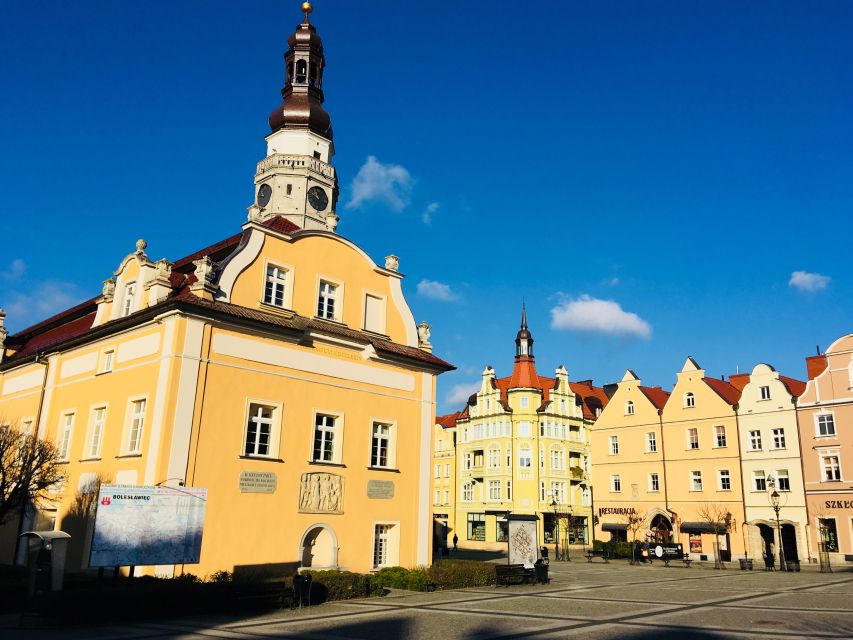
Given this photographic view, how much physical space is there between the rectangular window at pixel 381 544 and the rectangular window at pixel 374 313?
8.07 metres

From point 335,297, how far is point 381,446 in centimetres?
635

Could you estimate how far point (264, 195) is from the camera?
38.0 m

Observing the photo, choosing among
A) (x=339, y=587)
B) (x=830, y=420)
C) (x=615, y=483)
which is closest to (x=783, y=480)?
(x=830, y=420)

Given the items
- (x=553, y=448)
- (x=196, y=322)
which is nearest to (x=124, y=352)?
(x=196, y=322)

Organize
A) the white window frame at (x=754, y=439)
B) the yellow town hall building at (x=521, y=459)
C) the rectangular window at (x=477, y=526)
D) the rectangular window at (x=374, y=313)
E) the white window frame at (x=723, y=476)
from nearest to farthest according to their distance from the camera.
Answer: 1. the rectangular window at (x=374, y=313)
2. the white window frame at (x=754, y=439)
3. the white window frame at (x=723, y=476)
4. the yellow town hall building at (x=521, y=459)
5. the rectangular window at (x=477, y=526)

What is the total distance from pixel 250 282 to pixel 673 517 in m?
38.1

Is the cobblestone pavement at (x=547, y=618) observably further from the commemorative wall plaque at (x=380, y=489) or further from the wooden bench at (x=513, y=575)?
the commemorative wall plaque at (x=380, y=489)

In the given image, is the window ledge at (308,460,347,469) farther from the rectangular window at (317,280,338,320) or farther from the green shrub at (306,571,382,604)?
the rectangular window at (317,280,338,320)

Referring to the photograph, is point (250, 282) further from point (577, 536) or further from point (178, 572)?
point (577, 536)

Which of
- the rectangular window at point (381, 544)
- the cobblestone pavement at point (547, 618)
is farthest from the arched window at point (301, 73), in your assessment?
the cobblestone pavement at point (547, 618)

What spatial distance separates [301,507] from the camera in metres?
26.3

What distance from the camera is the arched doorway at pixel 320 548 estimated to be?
87.7ft

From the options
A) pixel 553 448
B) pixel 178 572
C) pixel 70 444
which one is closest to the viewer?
pixel 178 572

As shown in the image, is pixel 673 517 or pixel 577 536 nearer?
pixel 673 517
